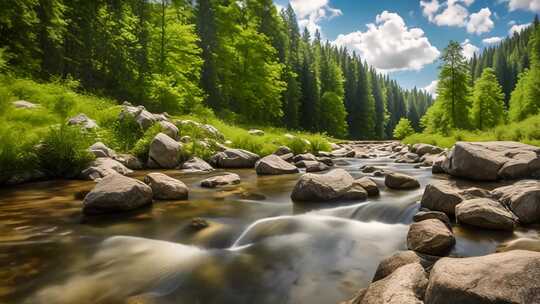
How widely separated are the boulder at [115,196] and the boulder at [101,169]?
2387 mm

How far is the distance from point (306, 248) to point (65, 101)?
13.9 meters

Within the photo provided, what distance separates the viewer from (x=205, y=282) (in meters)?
3.75

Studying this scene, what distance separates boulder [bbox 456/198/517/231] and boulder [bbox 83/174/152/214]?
19.4 ft

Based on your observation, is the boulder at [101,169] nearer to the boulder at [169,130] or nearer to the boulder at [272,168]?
the boulder at [169,130]

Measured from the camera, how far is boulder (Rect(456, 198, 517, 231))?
5.09m

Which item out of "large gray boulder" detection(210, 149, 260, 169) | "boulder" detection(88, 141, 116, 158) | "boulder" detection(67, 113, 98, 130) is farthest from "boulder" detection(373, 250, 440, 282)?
"boulder" detection(67, 113, 98, 130)

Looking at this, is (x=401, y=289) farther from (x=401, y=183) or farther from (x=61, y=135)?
(x=61, y=135)

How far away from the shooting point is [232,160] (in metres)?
13.1

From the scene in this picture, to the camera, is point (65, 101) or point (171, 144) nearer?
point (171, 144)

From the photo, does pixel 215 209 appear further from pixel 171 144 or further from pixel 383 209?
pixel 171 144

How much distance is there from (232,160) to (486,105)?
44.1 m

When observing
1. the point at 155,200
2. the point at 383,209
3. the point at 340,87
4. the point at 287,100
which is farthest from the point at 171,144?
the point at 340,87

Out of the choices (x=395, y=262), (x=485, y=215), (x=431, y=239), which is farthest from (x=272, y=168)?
(x=395, y=262)

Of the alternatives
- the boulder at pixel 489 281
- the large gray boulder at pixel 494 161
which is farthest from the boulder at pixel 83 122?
the large gray boulder at pixel 494 161
